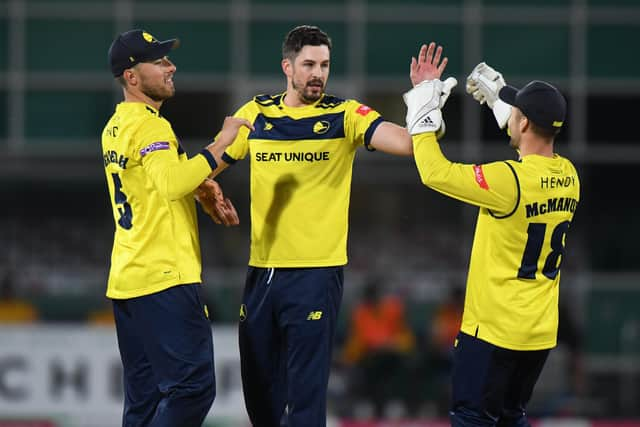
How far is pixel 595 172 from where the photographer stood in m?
16.3

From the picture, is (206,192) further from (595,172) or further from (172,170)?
(595,172)

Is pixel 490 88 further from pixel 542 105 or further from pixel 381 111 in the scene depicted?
pixel 381 111

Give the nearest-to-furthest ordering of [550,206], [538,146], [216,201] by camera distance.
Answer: [550,206] → [538,146] → [216,201]

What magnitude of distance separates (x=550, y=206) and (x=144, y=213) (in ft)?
6.06

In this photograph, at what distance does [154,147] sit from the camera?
578cm

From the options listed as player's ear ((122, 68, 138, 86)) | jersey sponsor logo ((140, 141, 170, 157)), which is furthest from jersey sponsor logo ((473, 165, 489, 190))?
player's ear ((122, 68, 138, 86))

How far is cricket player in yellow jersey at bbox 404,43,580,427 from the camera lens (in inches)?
223

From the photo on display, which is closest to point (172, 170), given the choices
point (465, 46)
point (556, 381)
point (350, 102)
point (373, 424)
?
point (350, 102)

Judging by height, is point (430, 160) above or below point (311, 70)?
below

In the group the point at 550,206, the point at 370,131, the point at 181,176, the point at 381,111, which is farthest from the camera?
the point at 381,111

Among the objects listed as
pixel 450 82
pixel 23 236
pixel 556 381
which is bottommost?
pixel 556 381

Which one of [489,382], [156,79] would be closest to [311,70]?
[156,79]

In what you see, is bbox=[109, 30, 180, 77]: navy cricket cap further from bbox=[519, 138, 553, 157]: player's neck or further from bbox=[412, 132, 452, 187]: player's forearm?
bbox=[519, 138, 553, 157]: player's neck

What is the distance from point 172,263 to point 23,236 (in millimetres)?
9466
